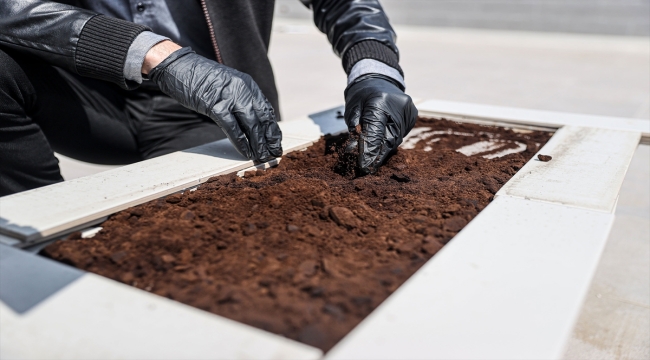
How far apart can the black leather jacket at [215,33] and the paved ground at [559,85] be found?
3.92 feet

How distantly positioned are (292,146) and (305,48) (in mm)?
6310

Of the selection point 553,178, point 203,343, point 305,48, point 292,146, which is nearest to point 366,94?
point 292,146

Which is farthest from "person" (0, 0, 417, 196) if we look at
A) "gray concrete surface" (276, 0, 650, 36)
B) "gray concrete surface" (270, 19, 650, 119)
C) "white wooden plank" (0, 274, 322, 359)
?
"gray concrete surface" (276, 0, 650, 36)

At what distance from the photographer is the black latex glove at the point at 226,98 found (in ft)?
4.99

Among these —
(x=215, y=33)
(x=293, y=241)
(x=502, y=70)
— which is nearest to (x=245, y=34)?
(x=215, y=33)

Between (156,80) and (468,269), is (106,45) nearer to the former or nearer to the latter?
(156,80)

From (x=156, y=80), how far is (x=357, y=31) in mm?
819

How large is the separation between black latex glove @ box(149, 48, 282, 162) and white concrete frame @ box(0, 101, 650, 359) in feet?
0.28

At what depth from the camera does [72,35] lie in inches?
61.3

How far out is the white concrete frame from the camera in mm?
699

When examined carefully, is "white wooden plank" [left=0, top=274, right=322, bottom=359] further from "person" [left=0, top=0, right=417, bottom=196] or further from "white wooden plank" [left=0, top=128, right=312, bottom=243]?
"person" [left=0, top=0, right=417, bottom=196]

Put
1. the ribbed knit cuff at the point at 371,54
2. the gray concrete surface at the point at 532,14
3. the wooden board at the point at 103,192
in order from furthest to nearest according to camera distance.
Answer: the gray concrete surface at the point at 532,14 < the ribbed knit cuff at the point at 371,54 < the wooden board at the point at 103,192

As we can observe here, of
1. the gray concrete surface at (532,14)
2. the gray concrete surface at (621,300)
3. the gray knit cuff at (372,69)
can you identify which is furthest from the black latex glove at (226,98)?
the gray concrete surface at (532,14)

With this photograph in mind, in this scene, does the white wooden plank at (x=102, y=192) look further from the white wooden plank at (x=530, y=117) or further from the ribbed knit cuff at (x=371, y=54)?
the white wooden plank at (x=530, y=117)
